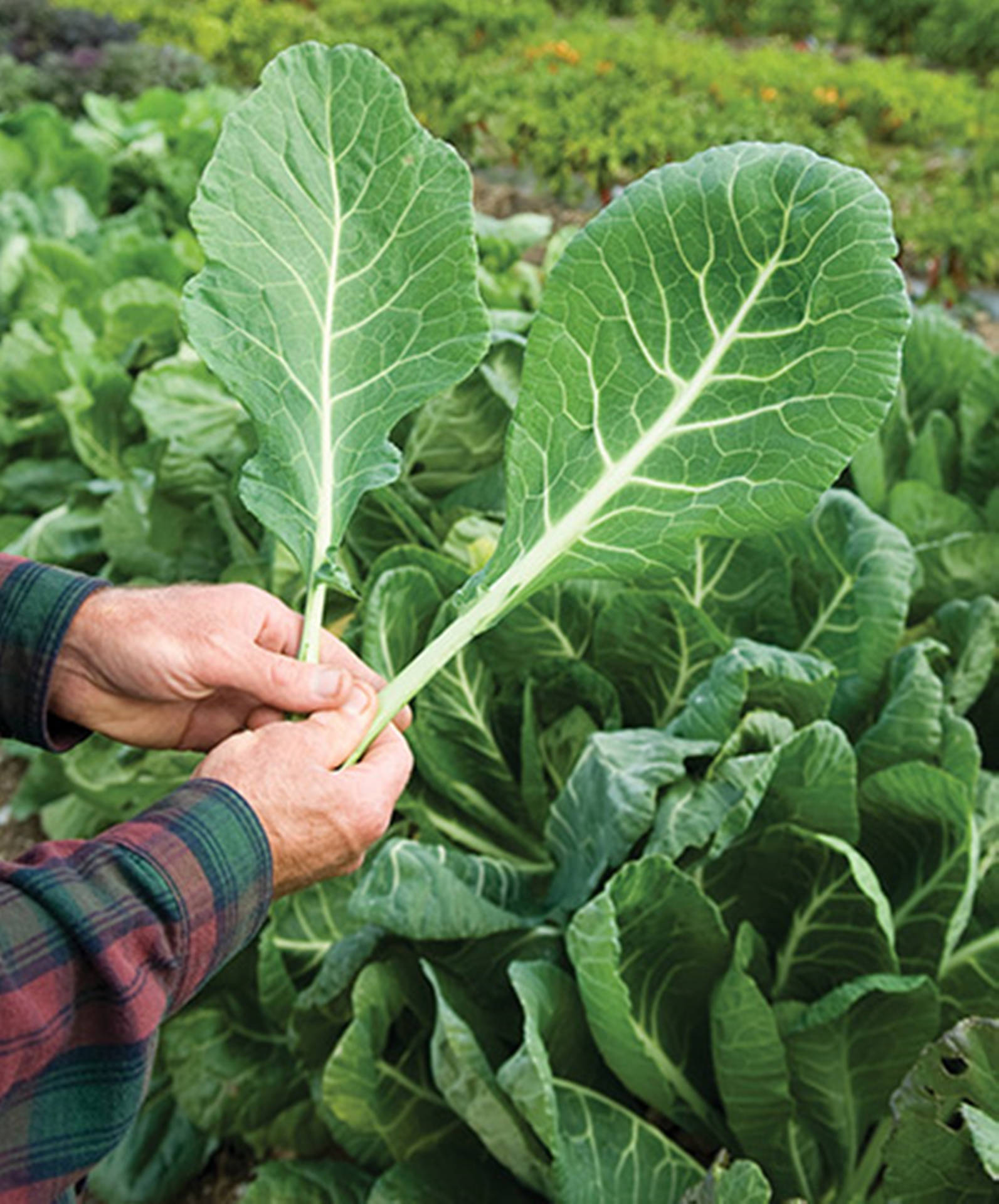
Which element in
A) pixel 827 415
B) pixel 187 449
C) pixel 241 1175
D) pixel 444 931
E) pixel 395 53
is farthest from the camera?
pixel 395 53

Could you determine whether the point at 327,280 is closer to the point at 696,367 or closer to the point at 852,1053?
the point at 696,367

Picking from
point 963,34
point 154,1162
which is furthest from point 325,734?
point 963,34

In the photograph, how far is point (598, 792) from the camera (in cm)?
199

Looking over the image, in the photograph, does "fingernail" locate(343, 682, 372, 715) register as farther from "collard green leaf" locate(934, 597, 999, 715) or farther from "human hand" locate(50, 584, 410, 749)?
"collard green leaf" locate(934, 597, 999, 715)

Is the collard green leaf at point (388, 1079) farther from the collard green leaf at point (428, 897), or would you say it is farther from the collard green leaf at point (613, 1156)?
the collard green leaf at point (613, 1156)

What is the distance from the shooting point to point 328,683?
1409 millimetres

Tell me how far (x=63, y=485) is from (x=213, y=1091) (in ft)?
6.96

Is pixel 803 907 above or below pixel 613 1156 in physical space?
above

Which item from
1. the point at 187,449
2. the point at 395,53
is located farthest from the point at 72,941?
the point at 395,53

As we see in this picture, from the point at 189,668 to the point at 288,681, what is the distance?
13cm

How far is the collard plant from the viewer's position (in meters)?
1.39

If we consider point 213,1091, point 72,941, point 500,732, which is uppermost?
point 72,941

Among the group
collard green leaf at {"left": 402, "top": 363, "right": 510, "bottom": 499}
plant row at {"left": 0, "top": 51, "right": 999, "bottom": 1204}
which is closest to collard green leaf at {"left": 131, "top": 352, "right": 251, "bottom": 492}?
plant row at {"left": 0, "top": 51, "right": 999, "bottom": 1204}

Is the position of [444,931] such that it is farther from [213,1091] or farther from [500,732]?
[213,1091]
